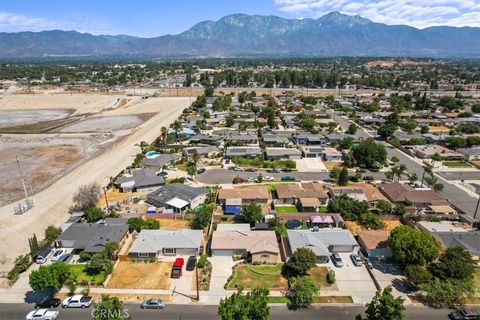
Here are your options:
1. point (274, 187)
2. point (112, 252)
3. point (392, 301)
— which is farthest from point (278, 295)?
point (274, 187)

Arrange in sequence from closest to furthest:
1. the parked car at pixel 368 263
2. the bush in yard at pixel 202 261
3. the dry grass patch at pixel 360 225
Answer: the bush in yard at pixel 202 261 → the parked car at pixel 368 263 → the dry grass patch at pixel 360 225

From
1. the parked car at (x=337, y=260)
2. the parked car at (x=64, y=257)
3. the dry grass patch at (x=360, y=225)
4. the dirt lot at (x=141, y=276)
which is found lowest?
the parked car at (x=64, y=257)

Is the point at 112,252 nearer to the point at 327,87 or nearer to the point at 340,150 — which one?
the point at 340,150

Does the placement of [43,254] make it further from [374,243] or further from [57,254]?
[374,243]

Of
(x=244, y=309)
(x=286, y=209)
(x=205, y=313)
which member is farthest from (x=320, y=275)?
(x=286, y=209)

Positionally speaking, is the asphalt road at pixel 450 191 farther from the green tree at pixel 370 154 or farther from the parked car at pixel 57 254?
the parked car at pixel 57 254

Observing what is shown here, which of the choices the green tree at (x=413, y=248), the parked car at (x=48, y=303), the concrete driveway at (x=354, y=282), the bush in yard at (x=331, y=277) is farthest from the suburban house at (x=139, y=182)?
the green tree at (x=413, y=248)

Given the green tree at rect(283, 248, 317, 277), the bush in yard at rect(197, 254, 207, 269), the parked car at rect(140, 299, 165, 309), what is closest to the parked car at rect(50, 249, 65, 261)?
the parked car at rect(140, 299, 165, 309)
